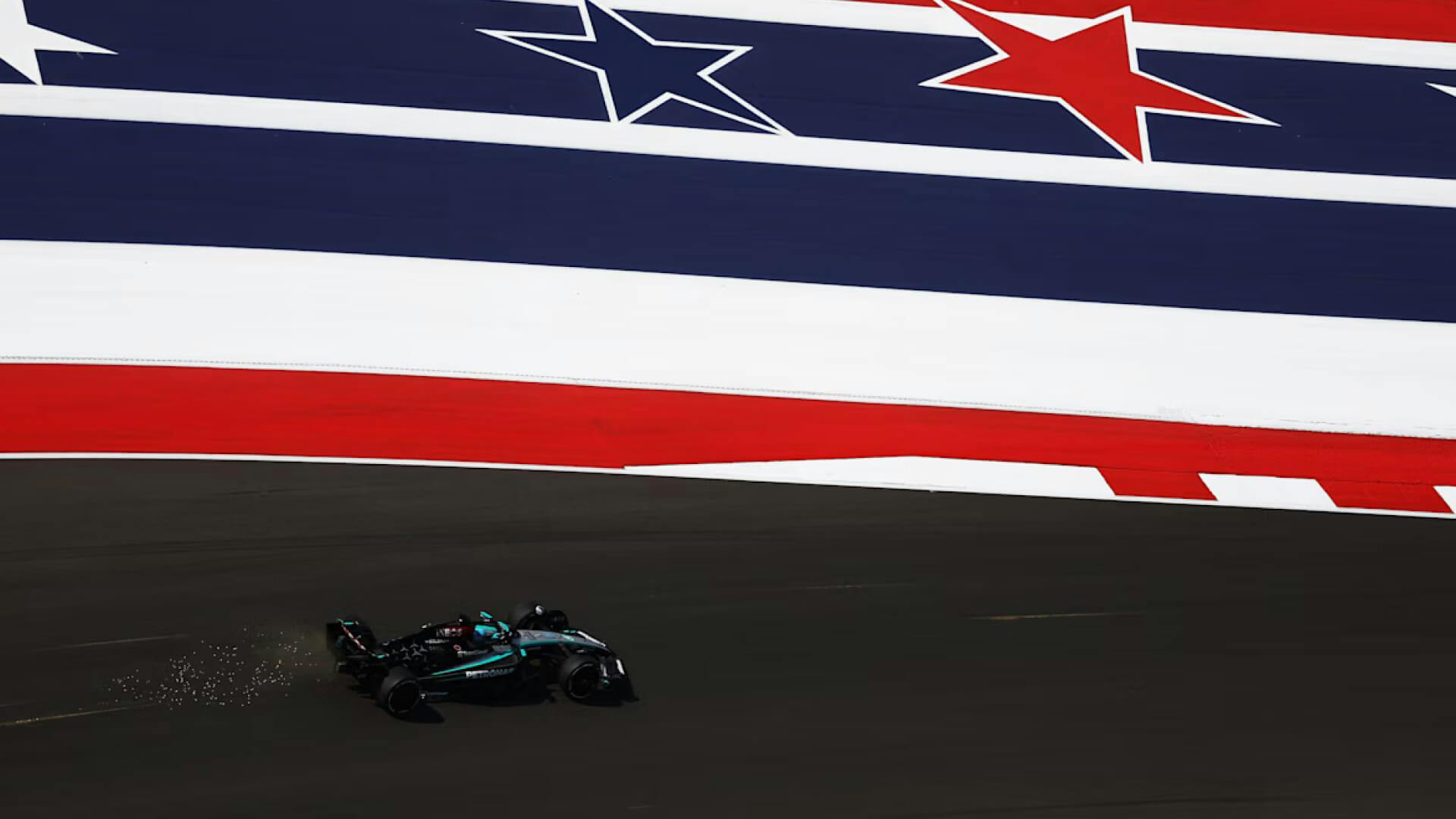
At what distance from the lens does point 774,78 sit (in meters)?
12.9

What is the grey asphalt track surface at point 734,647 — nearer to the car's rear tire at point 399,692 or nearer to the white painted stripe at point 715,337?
the car's rear tire at point 399,692

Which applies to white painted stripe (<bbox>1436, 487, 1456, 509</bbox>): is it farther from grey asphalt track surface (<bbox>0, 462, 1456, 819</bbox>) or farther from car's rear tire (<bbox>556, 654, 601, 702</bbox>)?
car's rear tire (<bbox>556, 654, 601, 702</bbox>)

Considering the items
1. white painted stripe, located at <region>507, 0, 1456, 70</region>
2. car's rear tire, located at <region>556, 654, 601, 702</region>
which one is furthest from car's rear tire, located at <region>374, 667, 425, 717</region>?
white painted stripe, located at <region>507, 0, 1456, 70</region>

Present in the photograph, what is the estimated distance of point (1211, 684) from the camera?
752cm

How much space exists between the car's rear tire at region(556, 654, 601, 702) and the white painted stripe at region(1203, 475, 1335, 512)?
5368 mm

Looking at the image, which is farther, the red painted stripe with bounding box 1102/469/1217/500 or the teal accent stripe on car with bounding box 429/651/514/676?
the red painted stripe with bounding box 1102/469/1217/500

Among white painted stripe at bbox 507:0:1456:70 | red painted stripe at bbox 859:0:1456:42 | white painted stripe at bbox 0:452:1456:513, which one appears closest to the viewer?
white painted stripe at bbox 0:452:1456:513

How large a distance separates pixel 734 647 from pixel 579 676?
3.59 feet

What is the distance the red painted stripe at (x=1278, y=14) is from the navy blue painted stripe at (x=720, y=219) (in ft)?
6.29

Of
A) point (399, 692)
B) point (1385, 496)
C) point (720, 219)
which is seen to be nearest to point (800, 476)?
point (720, 219)

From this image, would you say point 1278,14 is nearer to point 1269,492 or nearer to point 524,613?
point 1269,492

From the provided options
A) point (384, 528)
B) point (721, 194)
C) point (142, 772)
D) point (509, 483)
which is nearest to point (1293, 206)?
point (721, 194)

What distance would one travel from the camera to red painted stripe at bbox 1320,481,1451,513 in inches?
400

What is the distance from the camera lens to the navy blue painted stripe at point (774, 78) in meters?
12.4
